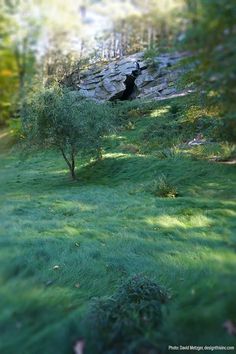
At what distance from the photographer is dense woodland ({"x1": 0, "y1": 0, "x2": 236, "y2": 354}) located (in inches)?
108

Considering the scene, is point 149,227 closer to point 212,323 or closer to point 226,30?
point 212,323

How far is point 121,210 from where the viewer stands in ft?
30.1

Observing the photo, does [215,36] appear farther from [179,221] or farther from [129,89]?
[179,221]

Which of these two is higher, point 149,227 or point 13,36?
point 13,36

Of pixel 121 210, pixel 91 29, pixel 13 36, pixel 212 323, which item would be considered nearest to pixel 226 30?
pixel 91 29

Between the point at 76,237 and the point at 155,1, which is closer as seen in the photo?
the point at 155,1

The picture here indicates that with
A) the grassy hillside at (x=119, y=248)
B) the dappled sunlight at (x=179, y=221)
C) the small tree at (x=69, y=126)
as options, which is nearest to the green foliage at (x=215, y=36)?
the grassy hillside at (x=119, y=248)

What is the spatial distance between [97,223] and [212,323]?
4.41 m

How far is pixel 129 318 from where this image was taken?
4191 millimetres

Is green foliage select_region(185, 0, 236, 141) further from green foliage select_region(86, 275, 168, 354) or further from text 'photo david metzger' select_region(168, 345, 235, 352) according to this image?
green foliage select_region(86, 275, 168, 354)

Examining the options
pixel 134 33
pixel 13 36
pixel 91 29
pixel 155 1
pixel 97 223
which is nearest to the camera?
pixel 13 36

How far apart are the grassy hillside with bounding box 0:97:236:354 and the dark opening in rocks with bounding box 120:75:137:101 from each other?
1.14 metres

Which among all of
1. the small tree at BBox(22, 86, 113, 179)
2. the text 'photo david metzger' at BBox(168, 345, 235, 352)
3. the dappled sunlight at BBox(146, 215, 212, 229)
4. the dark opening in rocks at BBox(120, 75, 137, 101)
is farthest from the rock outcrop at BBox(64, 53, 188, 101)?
the small tree at BBox(22, 86, 113, 179)

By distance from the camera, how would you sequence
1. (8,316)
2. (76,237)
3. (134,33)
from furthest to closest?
(76,237) < (8,316) < (134,33)
